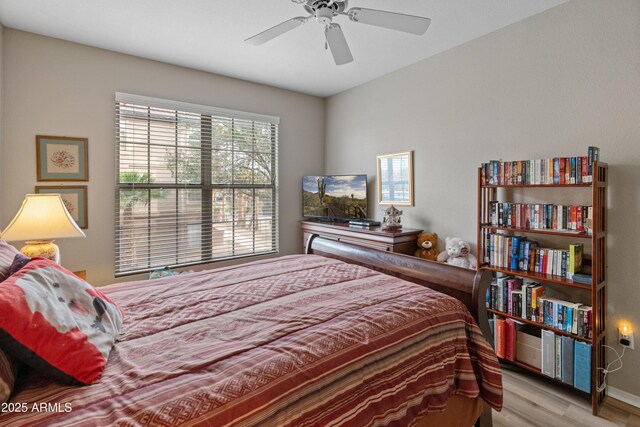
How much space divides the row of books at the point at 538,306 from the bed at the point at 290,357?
903mm

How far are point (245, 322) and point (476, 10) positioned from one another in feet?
8.64

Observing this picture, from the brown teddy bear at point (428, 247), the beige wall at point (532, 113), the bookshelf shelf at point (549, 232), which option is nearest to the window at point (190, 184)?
the beige wall at point (532, 113)

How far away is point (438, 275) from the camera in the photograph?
1.74 m

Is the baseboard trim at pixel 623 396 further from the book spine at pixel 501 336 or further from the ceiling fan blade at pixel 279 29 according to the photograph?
the ceiling fan blade at pixel 279 29

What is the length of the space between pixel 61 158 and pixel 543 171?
153 inches

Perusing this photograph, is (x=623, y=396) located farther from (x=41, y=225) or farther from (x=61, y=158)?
(x=61, y=158)

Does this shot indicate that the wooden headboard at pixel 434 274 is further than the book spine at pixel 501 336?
No

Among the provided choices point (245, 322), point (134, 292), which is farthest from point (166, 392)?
point (134, 292)

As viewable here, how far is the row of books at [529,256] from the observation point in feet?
6.82

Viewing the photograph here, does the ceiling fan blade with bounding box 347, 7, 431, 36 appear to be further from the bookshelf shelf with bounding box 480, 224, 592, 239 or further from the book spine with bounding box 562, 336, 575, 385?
the book spine with bounding box 562, 336, 575, 385

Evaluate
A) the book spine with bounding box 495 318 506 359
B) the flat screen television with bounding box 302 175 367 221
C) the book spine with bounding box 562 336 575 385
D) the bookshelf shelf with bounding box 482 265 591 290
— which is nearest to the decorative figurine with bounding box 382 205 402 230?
the flat screen television with bounding box 302 175 367 221

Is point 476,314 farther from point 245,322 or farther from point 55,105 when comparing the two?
point 55,105

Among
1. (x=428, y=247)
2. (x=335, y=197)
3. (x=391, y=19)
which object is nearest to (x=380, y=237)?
(x=428, y=247)

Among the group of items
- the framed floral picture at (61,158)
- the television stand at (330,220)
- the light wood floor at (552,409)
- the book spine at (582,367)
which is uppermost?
the framed floral picture at (61,158)
